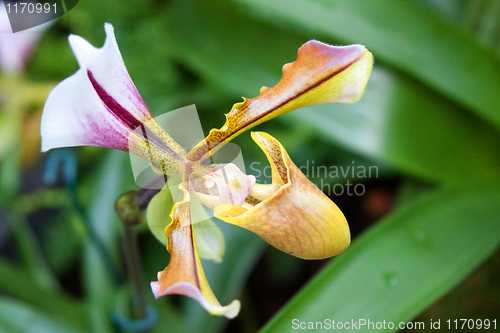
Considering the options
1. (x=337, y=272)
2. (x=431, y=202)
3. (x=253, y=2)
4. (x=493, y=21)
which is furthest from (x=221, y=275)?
(x=493, y=21)

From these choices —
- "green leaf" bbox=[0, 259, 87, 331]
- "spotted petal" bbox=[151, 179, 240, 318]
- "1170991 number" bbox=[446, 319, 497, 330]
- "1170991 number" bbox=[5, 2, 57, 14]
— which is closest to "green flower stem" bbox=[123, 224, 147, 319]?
"spotted petal" bbox=[151, 179, 240, 318]

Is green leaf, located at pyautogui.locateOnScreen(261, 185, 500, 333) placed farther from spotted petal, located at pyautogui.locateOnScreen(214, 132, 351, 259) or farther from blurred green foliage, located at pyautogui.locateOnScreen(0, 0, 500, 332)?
spotted petal, located at pyautogui.locateOnScreen(214, 132, 351, 259)

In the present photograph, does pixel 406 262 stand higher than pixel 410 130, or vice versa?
pixel 410 130

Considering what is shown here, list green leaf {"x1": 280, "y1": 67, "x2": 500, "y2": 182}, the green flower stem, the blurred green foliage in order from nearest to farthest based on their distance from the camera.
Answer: the green flower stem
the blurred green foliage
green leaf {"x1": 280, "y1": 67, "x2": 500, "y2": 182}

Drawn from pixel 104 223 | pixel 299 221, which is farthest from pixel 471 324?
pixel 104 223

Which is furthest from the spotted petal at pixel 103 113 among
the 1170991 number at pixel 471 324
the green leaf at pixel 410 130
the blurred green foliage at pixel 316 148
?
the 1170991 number at pixel 471 324

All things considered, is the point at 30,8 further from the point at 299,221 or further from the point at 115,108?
the point at 299,221
